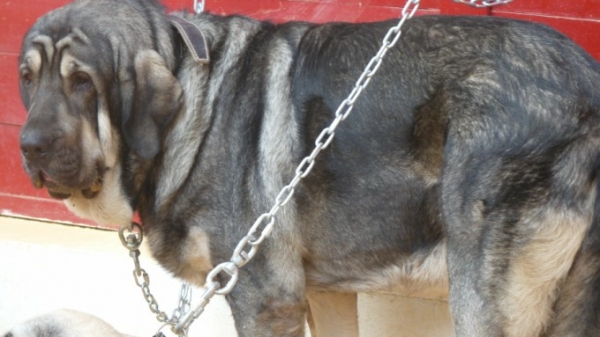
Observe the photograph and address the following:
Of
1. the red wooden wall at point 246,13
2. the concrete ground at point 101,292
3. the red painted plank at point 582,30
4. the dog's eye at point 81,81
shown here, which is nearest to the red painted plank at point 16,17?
the red wooden wall at point 246,13

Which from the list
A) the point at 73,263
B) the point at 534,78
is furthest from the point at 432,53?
the point at 73,263

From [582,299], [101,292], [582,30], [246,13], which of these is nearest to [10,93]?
[101,292]

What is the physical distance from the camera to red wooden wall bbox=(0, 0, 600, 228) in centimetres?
483

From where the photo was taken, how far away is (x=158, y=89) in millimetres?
4012

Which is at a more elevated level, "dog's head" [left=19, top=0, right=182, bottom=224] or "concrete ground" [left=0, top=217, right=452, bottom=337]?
"dog's head" [left=19, top=0, right=182, bottom=224]

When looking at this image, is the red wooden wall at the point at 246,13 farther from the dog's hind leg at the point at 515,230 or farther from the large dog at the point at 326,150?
the dog's hind leg at the point at 515,230

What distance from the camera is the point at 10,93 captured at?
6043 mm

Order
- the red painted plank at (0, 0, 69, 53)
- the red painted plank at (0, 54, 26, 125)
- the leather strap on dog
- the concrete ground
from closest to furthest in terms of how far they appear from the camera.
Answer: the leather strap on dog, the concrete ground, the red painted plank at (0, 0, 69, 53), the red painted plank at (0, 54, 26, 125)

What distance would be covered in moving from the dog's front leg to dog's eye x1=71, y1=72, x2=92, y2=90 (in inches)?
38.2

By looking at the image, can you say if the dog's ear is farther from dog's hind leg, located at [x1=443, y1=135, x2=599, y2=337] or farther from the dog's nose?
dog's hind leg, located at [x1=443, y1=135, x2=599, y2=337]

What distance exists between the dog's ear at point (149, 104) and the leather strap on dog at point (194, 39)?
0.44ft

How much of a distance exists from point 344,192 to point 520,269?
0.81 m

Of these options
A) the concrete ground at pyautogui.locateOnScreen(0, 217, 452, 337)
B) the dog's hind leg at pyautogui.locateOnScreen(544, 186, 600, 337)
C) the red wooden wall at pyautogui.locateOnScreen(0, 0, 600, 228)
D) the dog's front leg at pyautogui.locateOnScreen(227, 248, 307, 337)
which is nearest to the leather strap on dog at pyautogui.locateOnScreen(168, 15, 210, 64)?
the dog's front leg at pyautogui.locateOnScreen(227, 248, 307, 337)

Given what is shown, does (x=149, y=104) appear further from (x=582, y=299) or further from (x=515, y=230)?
(x=582, y=299)
